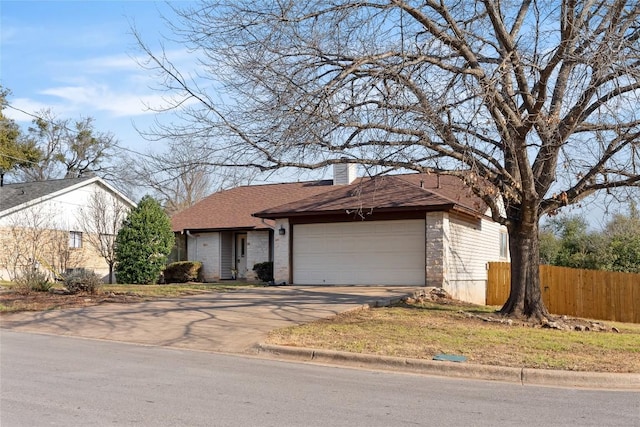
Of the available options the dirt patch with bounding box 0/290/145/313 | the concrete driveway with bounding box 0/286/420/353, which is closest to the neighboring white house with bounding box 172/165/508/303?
the concrete driveway with bounding box 0/286/420/353

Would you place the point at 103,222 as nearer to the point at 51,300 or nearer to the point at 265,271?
the point at 265,271

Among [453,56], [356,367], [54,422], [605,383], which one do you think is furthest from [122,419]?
[453,56]

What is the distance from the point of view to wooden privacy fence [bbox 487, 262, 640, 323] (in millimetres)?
22562

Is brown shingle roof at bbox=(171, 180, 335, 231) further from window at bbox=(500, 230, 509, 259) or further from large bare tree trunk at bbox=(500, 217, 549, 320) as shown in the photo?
large bare tree trunk at bbox=(500, 217, 549, 320)

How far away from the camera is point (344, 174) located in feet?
90.3

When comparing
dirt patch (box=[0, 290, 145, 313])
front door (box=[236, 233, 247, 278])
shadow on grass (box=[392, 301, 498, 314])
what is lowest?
shadow on grass (box=[392, 301, 498, 314])

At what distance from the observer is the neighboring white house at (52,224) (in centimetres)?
2742

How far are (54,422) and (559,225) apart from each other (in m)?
40.1

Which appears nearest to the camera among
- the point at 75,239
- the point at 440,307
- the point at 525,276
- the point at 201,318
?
the point at 201,318

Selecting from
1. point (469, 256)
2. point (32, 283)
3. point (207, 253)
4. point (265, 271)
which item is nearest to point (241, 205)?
point (207, 253)

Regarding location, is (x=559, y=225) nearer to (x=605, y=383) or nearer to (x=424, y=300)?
(x=424, y=300)

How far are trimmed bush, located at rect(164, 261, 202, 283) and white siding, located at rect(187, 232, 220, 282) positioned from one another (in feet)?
2.31

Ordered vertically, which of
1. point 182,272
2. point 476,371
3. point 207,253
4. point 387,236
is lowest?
point 476,371

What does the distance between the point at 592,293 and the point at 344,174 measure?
11130mm
